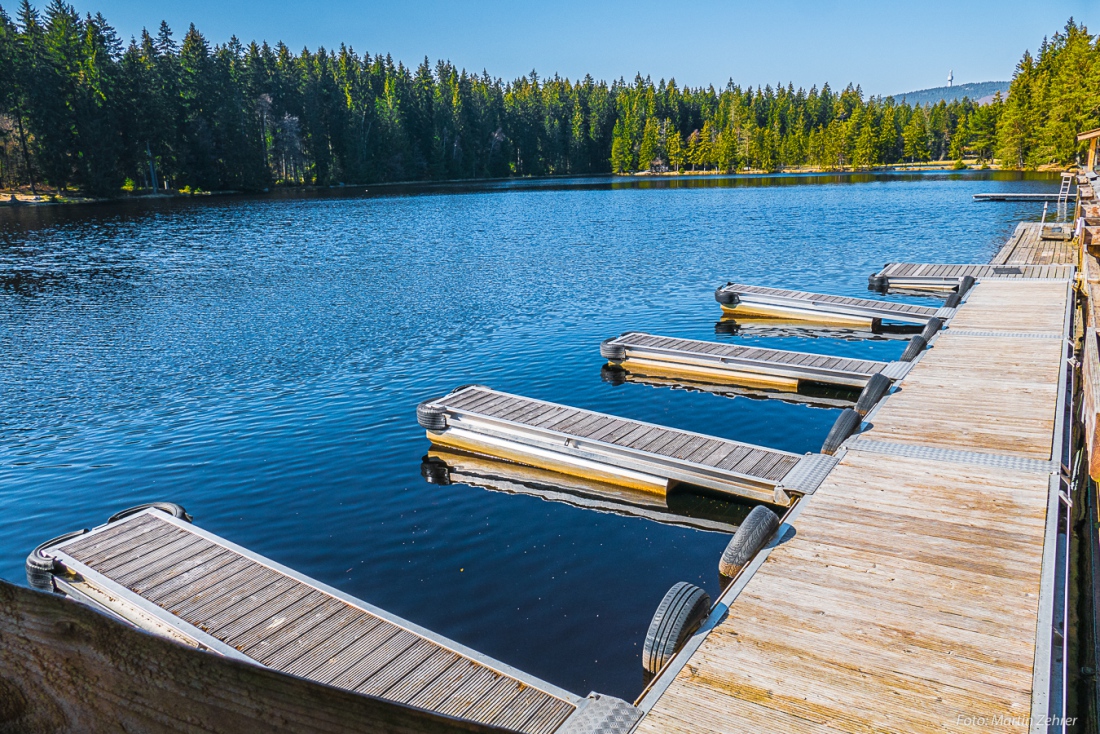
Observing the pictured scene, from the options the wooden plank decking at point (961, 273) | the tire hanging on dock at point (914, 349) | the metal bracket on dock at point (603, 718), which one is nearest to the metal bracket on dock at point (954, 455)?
the tire hanging on dock at point (914, 349)

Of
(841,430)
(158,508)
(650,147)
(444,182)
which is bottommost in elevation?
(158,508)

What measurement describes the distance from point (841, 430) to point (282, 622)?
7816 mm

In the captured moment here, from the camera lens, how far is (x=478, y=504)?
12.2 m

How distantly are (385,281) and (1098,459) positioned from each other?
95.9 feet

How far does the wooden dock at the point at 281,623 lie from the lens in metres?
6.28

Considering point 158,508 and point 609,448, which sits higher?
point 609,448

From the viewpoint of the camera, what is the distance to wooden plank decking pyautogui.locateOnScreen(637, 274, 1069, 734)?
508cm

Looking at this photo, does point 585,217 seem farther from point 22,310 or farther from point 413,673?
point 413,673

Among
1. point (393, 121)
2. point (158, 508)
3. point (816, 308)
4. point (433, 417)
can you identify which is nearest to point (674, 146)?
point (393, 121)

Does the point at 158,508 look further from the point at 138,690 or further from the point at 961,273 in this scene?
the point at 961,273

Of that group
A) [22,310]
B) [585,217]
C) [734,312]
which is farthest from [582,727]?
[585,217]

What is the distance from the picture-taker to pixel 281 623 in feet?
25.3

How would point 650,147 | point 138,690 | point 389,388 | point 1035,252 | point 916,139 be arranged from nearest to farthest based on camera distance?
point 138,690 < point 389,388 < point 1035,252 < point 916,139 < point 650,147

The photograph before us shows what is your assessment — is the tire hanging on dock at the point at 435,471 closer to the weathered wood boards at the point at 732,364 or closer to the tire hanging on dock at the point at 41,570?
the tire hanging on dock at the point at 41,570
